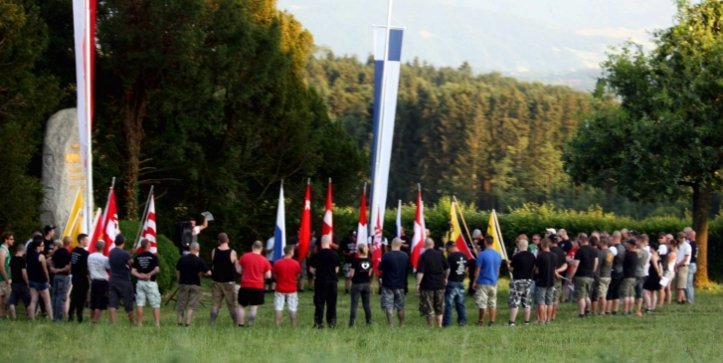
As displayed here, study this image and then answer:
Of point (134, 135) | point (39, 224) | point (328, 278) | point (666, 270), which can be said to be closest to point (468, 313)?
point (666, 270)

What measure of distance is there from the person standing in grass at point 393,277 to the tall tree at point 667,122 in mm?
15811

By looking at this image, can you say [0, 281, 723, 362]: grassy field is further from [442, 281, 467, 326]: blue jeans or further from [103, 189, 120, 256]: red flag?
[103, 189, 120, 256]: red flag

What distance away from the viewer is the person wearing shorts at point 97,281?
2283 cm

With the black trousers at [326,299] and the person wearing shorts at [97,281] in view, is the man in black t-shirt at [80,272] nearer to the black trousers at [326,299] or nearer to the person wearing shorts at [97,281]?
the person wearing shorts at [97,281]

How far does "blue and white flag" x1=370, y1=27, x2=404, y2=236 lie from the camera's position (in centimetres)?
3250

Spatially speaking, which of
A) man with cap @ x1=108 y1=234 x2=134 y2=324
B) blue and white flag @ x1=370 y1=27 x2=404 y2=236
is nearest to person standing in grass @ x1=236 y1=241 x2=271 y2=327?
man with cap @ x1=108 y1=234 x2=134 y2=324

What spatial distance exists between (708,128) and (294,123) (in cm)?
1354

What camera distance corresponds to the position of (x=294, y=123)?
44.3 metres

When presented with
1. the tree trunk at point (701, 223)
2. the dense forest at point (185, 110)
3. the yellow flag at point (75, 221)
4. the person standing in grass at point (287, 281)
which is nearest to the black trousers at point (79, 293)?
the person standing in grass at point (287, 281)

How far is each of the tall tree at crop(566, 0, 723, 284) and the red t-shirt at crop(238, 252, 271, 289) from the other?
1810cm

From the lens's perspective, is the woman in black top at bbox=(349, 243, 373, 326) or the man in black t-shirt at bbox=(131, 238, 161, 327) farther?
the woman in black top at bbox=(349, 243, 373, 326)

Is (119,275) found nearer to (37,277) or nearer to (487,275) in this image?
(37,277)

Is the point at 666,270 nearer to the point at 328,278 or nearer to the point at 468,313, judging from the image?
the point at 468,313

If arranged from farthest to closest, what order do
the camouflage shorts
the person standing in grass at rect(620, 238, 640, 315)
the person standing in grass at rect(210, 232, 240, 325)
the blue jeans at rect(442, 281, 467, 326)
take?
the person standing in grass at rect(620, 238, 640, 315) < the blue jeans at rect(442, 281, 467, 326) < the camouflage shorts < the person standing in grass at rect(210, 232, 240, 325)
